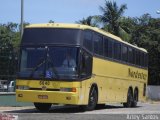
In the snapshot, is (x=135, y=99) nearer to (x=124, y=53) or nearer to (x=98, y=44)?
(x=124, y=53)

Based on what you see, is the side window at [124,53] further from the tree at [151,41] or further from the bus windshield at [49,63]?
the tree at [151,41]

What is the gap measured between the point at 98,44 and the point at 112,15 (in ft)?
120

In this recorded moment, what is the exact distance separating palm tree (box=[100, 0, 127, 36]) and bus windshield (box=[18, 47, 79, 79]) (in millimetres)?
38601

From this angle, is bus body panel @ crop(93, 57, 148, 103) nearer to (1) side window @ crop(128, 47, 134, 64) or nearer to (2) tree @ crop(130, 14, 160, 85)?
(1) side window @ crop(128, 47, 134, 64)

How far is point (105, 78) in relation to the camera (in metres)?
24.2

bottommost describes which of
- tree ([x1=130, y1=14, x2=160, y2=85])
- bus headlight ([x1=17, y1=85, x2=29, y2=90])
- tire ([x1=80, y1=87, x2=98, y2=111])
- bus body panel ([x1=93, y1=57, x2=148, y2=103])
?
tire ([x1=80, y1=87, x2=98, y2=111])

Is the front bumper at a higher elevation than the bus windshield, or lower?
lower

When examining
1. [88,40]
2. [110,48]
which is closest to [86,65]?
[88,40]

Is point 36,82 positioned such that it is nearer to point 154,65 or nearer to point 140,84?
point 140,84

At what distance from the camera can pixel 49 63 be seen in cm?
2038

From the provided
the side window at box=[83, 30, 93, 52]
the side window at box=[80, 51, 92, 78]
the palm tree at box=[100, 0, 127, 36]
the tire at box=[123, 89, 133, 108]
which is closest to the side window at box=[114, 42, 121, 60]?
the tire at box=[123, 89, 133, 108]

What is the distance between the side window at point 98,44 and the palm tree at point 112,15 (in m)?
35.9

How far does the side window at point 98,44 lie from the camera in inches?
881

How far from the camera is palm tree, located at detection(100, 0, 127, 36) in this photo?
2325 inches
